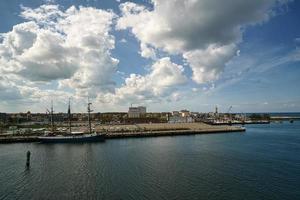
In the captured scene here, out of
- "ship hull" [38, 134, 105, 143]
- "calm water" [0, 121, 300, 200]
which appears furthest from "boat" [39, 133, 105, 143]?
"calm water" [0, 121, 300, 200]

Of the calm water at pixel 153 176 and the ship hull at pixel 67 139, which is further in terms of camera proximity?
the ship hull at pixel 67 139

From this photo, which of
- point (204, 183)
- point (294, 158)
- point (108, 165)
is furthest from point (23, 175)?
point (294, 158)

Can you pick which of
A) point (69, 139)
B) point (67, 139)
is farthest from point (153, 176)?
point (67, 139)

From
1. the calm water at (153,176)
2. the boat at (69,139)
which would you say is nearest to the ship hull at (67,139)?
the boat at (69,139)

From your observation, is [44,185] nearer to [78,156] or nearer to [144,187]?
[144,187]

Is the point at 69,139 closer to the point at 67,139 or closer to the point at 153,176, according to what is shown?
the point at 67,139

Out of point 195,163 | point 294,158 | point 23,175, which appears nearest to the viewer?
point 23,175

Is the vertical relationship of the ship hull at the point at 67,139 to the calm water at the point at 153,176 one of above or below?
above

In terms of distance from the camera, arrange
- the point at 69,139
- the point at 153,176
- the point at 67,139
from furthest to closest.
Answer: the point at 67,139, the point at 69,139, the point at 153,176

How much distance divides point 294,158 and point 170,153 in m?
26.7

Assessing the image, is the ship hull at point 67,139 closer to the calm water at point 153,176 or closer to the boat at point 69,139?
the boat at point 69,139

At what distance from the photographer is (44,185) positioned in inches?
1555

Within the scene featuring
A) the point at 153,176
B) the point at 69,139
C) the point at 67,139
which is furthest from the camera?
the point at 67,139

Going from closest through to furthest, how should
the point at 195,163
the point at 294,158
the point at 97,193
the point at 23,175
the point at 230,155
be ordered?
the point at 97,193
the point at 23,175
the point at 195,163
the point at 294,158
the point at 230,155
